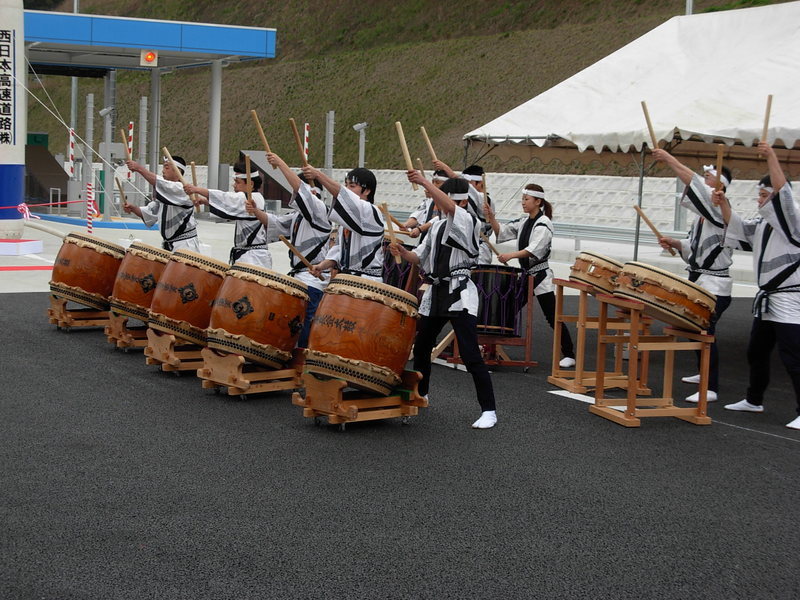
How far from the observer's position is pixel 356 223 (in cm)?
607

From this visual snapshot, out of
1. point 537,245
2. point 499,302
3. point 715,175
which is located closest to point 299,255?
point 499,302

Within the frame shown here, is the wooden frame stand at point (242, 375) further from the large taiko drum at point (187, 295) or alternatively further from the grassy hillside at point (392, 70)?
the grassy hillside at point (392, 70)

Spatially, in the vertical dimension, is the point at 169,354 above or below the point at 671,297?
below

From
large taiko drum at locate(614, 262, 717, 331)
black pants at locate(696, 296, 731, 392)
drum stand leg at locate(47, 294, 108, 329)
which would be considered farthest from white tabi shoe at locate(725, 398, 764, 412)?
drum stand leg at locate(47, 294, 108, 329)

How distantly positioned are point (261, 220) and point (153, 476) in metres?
2.85

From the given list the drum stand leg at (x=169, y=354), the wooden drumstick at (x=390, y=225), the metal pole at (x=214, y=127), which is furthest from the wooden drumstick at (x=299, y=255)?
the metal pole at (x=214, y=127)

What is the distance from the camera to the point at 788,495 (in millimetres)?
4848

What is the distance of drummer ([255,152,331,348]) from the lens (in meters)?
6.55

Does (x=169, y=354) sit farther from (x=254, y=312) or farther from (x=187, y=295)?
(x=254, y=312)

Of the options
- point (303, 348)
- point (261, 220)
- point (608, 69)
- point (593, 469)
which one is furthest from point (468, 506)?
point (608, 69)

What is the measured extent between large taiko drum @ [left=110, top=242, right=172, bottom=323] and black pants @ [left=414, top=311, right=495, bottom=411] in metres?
2.61

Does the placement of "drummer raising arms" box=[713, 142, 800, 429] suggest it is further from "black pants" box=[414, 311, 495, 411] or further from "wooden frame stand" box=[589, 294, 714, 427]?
"black pants" box=[414, 311, 495, 411]

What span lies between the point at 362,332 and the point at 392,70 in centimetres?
3909

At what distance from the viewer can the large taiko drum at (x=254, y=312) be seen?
6352mm
